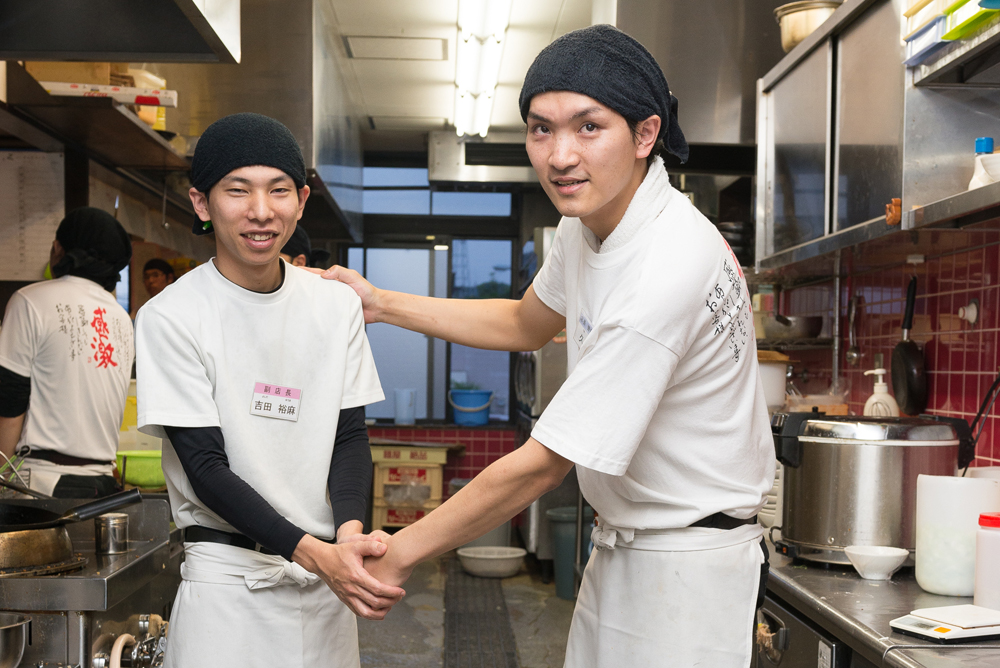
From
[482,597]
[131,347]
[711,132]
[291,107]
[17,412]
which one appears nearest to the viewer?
[17,412]

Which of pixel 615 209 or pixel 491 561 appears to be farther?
pixel 491 561

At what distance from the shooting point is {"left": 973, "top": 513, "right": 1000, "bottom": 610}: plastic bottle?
1.67 metres

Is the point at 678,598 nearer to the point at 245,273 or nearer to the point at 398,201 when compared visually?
the point at 245,273

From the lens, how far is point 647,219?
4.80ft

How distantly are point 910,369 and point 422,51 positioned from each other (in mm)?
3468

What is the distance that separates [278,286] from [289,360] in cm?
16

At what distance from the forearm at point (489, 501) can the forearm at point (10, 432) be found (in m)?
1.76

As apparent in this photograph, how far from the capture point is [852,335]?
319cm

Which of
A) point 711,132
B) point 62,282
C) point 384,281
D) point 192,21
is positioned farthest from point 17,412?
point 384,281

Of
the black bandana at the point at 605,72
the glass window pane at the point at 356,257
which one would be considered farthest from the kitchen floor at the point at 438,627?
the black bandana at the point at 605,72

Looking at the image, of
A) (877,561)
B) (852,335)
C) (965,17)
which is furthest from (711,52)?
(877,561)

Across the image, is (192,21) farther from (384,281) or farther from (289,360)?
(384,281)

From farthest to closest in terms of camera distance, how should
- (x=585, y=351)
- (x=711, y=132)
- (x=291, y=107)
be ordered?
(x=291, y=107)
(x=711, y=132)
(x=585, y=351)

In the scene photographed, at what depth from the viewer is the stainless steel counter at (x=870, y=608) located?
1.46m
